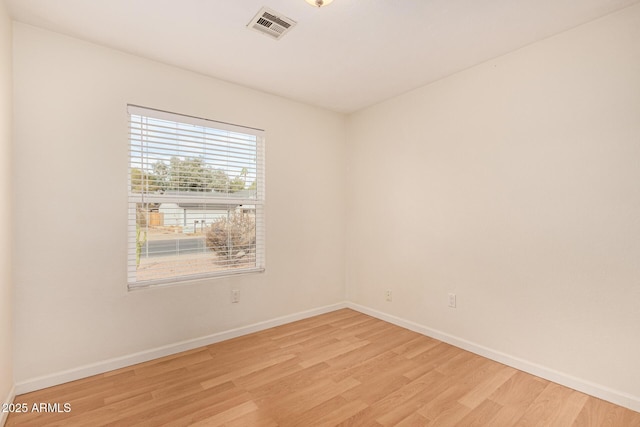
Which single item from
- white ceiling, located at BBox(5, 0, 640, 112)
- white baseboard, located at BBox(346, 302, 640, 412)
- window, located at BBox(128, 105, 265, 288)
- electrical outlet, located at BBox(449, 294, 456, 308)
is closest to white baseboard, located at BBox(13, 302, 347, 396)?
window, located at BBox(128, 105, 265, 288)

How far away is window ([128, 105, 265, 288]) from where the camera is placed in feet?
8.15

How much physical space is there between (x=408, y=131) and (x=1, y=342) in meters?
3.45

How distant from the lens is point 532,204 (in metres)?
2.29

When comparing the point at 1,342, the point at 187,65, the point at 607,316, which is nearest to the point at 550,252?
the point at 607,316

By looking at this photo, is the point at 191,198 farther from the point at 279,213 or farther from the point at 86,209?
the point at 279,213

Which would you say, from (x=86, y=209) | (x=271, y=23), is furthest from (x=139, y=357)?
(x=271, y=23)

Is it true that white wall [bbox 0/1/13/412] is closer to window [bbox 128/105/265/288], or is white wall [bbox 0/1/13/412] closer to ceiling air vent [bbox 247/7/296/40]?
window [bbox 128/105/265/288]

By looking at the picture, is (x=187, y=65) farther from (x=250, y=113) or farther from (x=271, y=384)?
(x=271, y=384)

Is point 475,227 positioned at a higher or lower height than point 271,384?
higher

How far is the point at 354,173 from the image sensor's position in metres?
3.78

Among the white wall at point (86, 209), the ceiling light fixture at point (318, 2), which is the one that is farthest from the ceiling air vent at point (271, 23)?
the white wall at point (86, 209)

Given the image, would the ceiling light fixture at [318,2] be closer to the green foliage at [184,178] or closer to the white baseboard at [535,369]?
the green foliage at [184,178]

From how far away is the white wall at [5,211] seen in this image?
1.77 metres

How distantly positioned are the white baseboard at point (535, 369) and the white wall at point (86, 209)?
171 centimetres
